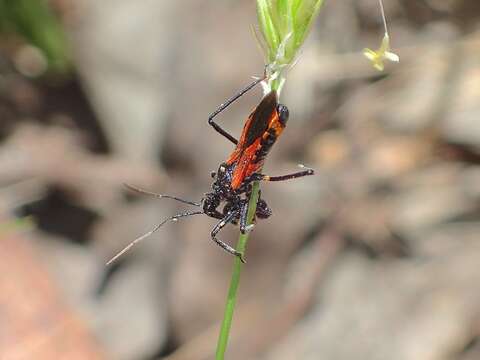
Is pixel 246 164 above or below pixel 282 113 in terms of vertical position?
below

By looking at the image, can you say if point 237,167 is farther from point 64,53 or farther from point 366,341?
point 64,53

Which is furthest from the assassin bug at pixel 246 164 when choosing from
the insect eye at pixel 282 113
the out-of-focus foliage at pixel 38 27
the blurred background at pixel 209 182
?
the out-of-focus foliage at pixel 38 27

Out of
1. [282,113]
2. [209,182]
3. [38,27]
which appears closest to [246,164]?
[282,113]

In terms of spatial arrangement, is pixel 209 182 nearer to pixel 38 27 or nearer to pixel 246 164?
pixel 38 27

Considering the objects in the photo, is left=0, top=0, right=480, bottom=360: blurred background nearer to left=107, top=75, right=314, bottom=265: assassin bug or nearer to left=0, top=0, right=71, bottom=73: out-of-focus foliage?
left=0, top=0, right=71, bottom=73: out-of-focus foliage

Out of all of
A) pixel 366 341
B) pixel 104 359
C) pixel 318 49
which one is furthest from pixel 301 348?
pixel 318 49

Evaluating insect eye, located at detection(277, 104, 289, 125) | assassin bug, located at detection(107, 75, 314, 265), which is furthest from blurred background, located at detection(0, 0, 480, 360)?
insect eye, located at detection(277, 104, 289, 125)
